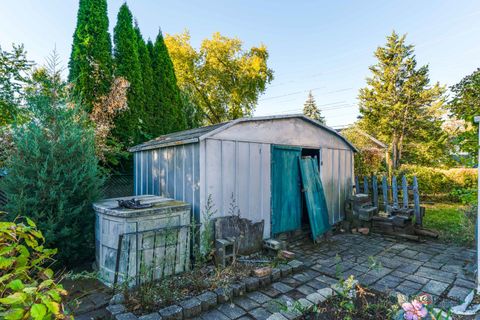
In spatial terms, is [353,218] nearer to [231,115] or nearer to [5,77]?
[5,77]

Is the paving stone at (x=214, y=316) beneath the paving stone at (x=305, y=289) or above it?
above

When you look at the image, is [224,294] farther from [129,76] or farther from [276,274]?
[129,76]

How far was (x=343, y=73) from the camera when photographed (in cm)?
1894

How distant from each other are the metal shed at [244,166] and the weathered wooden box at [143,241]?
480 millimetres

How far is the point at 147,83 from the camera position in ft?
27.9

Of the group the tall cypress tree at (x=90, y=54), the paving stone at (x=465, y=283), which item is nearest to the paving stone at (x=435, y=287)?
the paving stone at (x=465, y=283)

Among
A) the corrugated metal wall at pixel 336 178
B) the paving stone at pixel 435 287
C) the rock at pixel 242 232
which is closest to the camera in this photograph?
the paving stone at pixel 435 287

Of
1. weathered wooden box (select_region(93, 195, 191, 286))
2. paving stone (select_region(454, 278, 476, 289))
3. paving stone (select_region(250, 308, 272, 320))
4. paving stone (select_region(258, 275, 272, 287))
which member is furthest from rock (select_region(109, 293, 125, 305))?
paving stone (select_region(454, 278, 476, 289))

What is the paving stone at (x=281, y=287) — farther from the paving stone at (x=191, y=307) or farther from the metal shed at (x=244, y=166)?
the metal shed at (x=244, y=166)

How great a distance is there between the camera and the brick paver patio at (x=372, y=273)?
2.75m

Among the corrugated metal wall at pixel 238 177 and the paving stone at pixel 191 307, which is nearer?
the paving stone at pixel 191 307

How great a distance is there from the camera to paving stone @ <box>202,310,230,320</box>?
98.0 inches

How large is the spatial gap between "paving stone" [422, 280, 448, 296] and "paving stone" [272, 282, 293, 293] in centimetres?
173

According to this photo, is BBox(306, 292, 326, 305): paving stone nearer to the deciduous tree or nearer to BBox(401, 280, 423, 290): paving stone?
BBox(401, 280, 423, 290): paving stone
